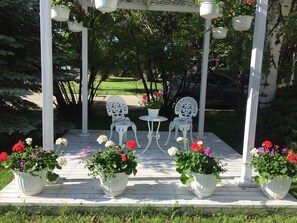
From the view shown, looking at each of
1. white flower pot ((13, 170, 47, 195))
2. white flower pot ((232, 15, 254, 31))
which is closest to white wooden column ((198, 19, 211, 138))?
white flower pot ((232, 15, 254, 31))

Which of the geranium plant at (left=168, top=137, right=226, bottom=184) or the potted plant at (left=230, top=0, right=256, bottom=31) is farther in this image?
the potted plant at (left=230, top=0, right=256, bottom=31)

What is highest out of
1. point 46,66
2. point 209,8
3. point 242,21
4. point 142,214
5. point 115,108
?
point 209,8

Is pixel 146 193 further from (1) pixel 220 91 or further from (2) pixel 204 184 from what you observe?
(1) pixel 220 91

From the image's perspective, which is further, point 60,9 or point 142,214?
point 60,9

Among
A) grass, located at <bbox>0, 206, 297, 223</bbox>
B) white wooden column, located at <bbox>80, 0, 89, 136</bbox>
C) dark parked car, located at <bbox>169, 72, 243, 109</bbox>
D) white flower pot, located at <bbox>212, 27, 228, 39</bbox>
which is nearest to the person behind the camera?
grass, located at <bbox>0, 206, 297, 223</bbox>

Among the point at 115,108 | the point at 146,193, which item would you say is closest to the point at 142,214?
the point at 146,193

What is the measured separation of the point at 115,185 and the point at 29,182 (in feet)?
2.93

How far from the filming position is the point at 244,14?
3512 millimetres

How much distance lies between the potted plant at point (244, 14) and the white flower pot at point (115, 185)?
234cm

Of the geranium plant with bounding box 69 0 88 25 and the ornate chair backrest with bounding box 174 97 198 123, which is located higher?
the geranium plant with bounding box 69 0 88 25

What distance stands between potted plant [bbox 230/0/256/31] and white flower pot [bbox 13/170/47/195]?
2.91 meters

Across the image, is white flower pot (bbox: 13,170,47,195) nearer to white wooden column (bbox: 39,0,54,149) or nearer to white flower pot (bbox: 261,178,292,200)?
white wooden column (bbox: 39,0,54,149)

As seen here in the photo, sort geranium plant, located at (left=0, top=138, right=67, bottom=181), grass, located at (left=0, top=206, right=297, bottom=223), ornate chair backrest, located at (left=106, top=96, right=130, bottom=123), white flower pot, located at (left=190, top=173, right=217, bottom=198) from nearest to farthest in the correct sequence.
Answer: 1. grass, located at (left=0, top=206, right=297, bottom=223)
2. geranium plant, located at (left=0, top=138, right=67, bottom=181)
3. white flower pot, located at (left=190, top=173, right=217, bottom=198)
4. ornate chair backrest, located at (left=106, top=96, right=130, bottom=123)

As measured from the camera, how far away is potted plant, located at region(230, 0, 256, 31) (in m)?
3.49
